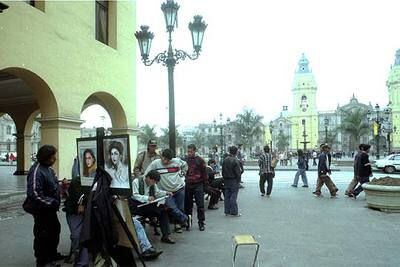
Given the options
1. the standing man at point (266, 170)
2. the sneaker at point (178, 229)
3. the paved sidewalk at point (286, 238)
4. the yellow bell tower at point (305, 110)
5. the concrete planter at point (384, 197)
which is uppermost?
the yellow bell tower at point (305, 110)

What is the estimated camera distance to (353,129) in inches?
2584

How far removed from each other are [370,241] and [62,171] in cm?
875

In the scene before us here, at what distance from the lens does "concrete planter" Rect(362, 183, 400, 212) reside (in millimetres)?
10539

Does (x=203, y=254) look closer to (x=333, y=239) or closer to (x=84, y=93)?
(x=333, y=239)

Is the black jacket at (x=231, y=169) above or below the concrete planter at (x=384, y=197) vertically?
above

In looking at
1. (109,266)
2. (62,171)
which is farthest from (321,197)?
(109,266)

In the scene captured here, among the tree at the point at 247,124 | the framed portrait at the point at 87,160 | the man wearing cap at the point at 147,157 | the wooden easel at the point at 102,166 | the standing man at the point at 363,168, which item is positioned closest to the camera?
the wooden easel at the point at 102,166

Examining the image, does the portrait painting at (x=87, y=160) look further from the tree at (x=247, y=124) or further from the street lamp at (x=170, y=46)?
the tree at (x=247, y=124)

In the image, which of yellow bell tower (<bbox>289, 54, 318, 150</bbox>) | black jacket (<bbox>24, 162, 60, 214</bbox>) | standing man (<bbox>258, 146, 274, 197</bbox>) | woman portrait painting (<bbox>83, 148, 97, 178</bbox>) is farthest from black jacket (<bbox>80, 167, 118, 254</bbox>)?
yellow bell tower (<bbox>289, 54, 318, 150</bbox>)

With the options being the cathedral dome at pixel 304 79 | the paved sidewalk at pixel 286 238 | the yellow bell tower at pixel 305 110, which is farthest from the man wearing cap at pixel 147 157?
the cathedral dome at pixel 304 79

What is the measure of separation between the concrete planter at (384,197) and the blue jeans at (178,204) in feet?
17.1

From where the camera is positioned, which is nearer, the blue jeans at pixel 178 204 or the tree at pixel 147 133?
the blue jeans at pixel 178 204

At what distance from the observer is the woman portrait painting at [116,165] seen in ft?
16.5

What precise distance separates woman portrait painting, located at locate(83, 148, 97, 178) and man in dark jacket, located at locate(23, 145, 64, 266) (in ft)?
2.22
